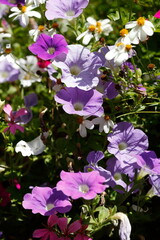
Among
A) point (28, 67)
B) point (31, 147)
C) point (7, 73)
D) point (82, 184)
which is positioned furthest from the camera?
point (7, 73)

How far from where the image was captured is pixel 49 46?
1.36m

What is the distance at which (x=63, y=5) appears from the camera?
1430 mm

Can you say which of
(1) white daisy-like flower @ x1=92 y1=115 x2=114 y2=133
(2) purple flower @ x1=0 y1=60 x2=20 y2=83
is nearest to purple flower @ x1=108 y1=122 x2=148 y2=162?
(1) white daisy-like flower @ x1=92 y1=115 x2=114 y2=133

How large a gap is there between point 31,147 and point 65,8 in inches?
19.8

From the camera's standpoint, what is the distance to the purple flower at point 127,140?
4.45ft

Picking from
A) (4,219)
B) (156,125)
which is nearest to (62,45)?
(156,125)

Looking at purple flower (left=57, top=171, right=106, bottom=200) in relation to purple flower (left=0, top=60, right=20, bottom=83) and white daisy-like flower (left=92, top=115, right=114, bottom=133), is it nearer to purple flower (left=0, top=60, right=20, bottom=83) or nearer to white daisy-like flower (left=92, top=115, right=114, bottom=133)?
white daisy-like flower (left=92, top=115, right=114, bottom=133)

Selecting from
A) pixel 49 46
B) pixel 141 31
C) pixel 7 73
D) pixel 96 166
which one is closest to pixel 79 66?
pixel 49 46

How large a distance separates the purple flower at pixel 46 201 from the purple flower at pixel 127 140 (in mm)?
251

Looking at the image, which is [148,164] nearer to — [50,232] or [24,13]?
[50,232]

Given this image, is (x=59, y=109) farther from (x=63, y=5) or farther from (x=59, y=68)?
(x=63, y=5)

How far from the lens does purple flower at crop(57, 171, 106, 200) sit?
1.13 m

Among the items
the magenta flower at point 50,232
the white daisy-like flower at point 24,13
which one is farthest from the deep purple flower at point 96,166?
the white daisy-like flower at point 24,13

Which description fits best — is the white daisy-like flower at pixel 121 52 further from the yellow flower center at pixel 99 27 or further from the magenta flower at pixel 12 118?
the magenta flower at pixel 12 118
